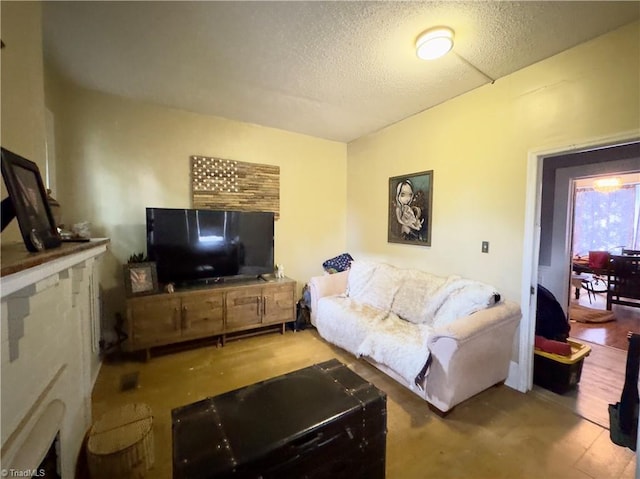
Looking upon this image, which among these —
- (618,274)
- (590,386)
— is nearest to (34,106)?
(590,386)

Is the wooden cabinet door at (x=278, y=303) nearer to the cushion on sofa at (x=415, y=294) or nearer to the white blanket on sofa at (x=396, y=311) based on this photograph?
the white blanket on sofa at (x=396, y=311)

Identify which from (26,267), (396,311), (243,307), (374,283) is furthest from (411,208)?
(26,267)

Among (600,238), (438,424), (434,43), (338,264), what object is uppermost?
(434,43)

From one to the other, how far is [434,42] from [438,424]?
8.30 ft

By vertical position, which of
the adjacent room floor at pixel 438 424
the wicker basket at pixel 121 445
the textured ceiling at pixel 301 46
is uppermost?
the textured ceiling at pixel 301 46

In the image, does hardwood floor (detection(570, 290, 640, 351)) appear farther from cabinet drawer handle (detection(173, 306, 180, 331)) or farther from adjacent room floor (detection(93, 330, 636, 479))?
cabinet drawer handle (detection(173, 306, 180, 331))

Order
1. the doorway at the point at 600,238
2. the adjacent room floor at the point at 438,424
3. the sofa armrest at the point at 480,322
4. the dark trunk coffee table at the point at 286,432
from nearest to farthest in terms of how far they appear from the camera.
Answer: the dark trunk coffee table at the point at 286,432 → the adjacent room floor at the point at 438,424 → the sofa armrest at the point at 480,322 → the doorway at the point at 600,238

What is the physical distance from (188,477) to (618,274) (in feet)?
19.5

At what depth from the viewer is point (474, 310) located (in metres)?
2.10

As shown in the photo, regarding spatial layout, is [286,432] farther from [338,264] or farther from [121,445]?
[338,264]

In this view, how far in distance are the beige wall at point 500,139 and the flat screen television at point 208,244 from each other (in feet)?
5.27

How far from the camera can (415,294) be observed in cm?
266

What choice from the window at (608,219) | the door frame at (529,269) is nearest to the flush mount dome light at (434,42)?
the door frame at (529,269)

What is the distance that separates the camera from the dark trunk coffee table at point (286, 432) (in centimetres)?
97
